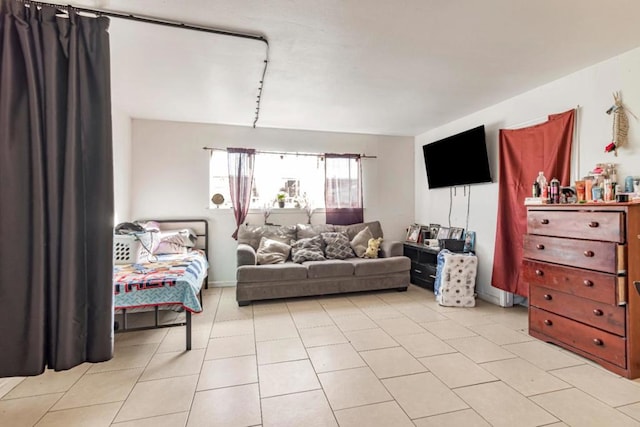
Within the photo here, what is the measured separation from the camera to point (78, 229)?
136 centimetres

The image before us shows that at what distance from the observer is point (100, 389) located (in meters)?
1.98

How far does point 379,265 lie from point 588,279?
7.14ft

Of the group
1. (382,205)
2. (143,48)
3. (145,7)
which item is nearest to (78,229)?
(145,7)

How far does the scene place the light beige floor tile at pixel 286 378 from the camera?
6.44 ft

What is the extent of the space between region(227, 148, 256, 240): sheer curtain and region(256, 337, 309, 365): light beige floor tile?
2.22 meters

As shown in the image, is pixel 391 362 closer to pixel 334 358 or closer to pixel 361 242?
pixel 334 358

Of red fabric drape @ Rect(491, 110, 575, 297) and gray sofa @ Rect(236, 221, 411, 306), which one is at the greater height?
red fabric drape @ Rect(491, 110, 575, 297)

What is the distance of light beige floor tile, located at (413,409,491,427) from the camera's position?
64.2 inches

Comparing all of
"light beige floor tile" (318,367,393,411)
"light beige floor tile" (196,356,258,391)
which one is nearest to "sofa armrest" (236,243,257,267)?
"light beige floor tile" (196,356,258,391)

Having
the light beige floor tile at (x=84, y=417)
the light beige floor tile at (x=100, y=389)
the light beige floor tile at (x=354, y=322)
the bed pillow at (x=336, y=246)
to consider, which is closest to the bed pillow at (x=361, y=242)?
the bed pillow at (x=336, y=246)

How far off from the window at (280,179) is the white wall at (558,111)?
6.32 ft

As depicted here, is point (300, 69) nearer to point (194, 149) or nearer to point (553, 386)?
point (194, 149)

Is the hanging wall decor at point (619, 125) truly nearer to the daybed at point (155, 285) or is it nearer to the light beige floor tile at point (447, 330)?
the light beige floor tile at point (447, 330)

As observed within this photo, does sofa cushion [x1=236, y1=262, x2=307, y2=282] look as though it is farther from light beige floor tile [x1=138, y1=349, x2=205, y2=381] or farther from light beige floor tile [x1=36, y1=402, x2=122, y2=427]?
light beige floor tile [x1=36, y1=402, x2=122, y2=427]
